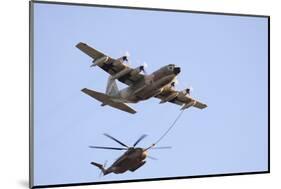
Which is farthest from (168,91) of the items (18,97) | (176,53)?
(18,97)

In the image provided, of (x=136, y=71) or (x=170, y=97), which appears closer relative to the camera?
(x=136, y=71)

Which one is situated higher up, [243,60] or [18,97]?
[243,60]

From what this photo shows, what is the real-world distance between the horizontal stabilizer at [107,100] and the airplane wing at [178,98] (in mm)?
280

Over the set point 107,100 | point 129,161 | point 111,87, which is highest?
point 111,87

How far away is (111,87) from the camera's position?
15.8ft

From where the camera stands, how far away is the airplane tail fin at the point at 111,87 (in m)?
4.80

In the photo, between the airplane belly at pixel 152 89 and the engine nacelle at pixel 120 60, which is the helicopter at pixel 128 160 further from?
the engine nacelle at pixel 120 60

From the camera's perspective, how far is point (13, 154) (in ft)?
15.1

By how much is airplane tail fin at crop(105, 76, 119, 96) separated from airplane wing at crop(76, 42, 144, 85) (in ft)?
0.14

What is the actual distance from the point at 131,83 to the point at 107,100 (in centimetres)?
25

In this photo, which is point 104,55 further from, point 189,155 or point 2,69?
point 189,155

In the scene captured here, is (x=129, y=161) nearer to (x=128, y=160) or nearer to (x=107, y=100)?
(x=128, y=160)

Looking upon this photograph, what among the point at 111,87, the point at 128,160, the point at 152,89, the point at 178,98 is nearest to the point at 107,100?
the point at 111,87

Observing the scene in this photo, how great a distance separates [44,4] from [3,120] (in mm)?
968
